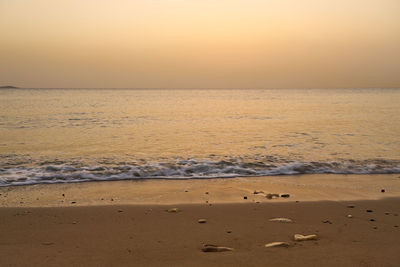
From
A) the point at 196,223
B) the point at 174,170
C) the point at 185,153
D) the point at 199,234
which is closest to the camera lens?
the point at 199,234

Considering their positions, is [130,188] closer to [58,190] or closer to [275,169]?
[58,190]

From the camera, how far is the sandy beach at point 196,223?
14.8ft

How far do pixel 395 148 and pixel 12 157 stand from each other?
14676 mm

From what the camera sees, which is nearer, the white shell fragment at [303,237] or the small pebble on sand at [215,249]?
the small pebble on sand at [215,249]

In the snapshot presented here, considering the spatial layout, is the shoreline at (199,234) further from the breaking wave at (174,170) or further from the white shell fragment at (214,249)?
the breaking wave at (174,170)

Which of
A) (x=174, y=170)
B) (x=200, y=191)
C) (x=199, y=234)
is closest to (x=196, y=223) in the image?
(x=199, y=234)

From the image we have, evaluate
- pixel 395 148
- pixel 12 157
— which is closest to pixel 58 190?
pixel 12 157

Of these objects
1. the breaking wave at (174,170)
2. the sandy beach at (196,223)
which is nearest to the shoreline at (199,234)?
the sandy beach at (196,223)

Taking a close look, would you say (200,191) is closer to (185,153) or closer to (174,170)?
(174,170)

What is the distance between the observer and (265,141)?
16.1 m

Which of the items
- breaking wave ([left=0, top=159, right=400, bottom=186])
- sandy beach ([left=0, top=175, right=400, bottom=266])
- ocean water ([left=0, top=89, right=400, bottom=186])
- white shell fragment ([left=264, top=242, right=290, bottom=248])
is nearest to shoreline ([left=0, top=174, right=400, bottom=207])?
sandy beach ([left=0, top=175, right=400, bottom=266])

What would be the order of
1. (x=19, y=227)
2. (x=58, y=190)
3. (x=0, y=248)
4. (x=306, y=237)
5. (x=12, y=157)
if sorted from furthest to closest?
(x=12, y=157)
(x=58, y=190)
(x=19, y=227)
(x=306, y=237)
(x=0, y=248)

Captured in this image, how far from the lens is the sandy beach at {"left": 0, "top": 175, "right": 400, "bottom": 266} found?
14.8 feet

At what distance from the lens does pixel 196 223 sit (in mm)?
5996
